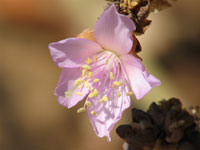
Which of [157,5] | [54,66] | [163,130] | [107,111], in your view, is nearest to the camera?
[163,130]

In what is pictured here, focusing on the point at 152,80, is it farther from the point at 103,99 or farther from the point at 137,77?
the point at 103,99

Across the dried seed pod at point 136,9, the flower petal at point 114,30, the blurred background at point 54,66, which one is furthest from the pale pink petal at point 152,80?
the blurred background at point 54,66

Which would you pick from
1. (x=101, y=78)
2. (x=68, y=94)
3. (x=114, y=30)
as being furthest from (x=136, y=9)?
(x=68, y=94)

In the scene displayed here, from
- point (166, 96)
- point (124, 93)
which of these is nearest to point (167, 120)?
point (124, 93)

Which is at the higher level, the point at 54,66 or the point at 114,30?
the point at 114,30

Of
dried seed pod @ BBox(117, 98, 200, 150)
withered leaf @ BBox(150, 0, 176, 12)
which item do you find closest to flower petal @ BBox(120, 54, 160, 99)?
dried seed pod @ BBox(117, 98, 200, 150)

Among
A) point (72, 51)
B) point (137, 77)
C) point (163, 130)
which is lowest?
point (163, 130)

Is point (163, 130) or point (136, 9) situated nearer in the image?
point (163, 130)

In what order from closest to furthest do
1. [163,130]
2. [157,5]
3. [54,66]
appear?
[163,130] → [157,5] → [54,66]
